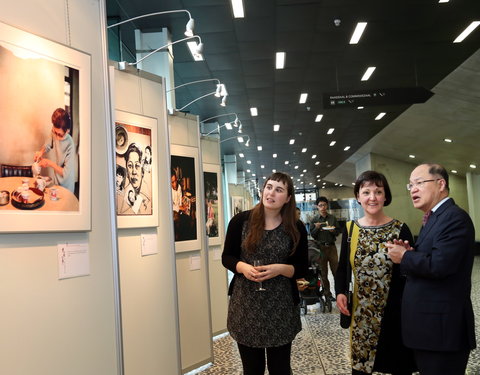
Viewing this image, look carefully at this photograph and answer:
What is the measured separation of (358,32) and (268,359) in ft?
22.2

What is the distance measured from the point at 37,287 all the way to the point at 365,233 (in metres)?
1.86

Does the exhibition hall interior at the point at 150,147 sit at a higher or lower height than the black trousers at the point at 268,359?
higher

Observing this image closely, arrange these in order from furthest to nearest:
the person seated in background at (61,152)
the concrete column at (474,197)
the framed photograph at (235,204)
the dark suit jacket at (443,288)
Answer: the concrete column at (474,197) → the framed photograph at (235,204) → the dark suit jacket at (443,288) → the person seated in background at (61,152)

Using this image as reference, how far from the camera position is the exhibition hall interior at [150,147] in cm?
203

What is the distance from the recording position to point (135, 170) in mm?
3598

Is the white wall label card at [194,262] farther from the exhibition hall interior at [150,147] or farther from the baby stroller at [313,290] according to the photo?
the baby stroller at [313,290]

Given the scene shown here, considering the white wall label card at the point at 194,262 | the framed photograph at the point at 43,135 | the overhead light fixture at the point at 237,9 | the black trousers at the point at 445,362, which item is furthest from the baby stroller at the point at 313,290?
the framed photograph at the point at 43,135

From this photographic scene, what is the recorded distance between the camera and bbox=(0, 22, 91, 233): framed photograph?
193 centimetres

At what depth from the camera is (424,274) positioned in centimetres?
228

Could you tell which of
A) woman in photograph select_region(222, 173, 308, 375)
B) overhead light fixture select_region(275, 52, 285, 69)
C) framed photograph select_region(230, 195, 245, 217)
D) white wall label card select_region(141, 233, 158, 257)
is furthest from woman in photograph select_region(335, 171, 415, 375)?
framed photograph select_region(230, 195, 245, 217)

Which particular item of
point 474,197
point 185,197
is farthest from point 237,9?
point 474,197

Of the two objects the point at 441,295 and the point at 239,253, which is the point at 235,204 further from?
the point at 441,295

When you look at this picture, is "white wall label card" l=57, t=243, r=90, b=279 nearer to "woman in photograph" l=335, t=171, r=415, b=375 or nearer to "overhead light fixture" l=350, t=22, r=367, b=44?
"woman in photograph" l=335, t=171, r=415, b=375

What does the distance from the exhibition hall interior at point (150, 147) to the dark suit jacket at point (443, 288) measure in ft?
5.12
